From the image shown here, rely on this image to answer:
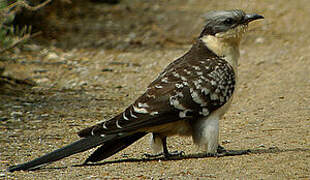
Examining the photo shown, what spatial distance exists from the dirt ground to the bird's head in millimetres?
982

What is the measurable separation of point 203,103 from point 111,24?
27.1 ft

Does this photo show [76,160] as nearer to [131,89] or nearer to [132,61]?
[131,89]

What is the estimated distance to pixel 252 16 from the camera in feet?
19.9

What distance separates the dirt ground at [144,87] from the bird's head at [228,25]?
3.22ft

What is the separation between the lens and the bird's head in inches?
233

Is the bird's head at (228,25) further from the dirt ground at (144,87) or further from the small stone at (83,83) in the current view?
the small stone at (83,83)

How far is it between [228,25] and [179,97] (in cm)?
107

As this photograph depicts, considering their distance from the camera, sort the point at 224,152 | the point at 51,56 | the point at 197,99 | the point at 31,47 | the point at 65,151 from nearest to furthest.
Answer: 1. the point at 65,151
2. the point at 197,99
3. the point at 224,152
4. the point at 51,56
5. the point at 31,47

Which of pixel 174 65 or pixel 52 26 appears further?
pixel 52 26

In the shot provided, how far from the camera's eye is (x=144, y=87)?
29.6ft

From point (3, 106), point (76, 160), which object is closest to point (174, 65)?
point (76, 160)

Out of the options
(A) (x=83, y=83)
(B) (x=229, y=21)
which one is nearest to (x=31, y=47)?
(A) (x=83, y=83)

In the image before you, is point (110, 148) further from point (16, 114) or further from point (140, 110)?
point (16, 114)

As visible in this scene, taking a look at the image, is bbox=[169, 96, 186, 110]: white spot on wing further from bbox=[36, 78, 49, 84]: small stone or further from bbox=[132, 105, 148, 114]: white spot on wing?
bbox=[36, 78, 49, 84]: small stone
